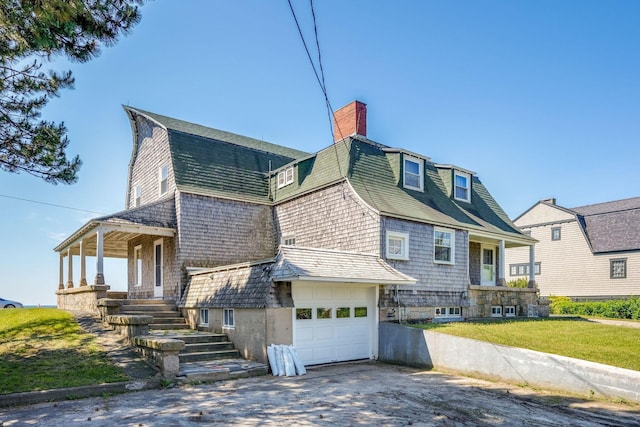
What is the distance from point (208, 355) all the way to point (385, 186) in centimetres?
858

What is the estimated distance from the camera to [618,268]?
27.6 meters

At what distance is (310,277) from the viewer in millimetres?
10977

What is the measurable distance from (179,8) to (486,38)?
8018 millimetres

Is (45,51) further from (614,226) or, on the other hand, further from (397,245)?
(614,226)

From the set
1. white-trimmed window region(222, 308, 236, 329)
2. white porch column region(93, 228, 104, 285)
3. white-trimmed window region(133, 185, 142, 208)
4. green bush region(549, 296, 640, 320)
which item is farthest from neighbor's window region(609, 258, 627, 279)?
white porch column region(93, 228, 104, 285)

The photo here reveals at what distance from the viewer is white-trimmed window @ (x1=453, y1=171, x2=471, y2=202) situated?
63.1 feet

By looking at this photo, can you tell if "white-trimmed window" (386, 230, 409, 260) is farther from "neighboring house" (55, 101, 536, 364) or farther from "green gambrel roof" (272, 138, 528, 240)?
"green gambrel roof" (272, 138, 528, 240)

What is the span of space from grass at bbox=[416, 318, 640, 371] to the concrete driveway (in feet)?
4.32

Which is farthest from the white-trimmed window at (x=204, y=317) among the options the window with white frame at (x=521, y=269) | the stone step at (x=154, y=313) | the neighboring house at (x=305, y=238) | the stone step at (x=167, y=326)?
the window with white frame at (x=521, y=269)

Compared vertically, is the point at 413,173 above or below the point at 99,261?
above

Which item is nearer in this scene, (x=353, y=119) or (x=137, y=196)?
(x=353, y=119)

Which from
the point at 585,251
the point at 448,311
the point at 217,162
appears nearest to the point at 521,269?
the point at 585,251

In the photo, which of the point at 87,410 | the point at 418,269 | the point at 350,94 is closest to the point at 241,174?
the point at 350,94

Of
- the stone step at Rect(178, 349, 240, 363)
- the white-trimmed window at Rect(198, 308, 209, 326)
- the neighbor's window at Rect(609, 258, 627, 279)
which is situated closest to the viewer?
the stone step at Rect(178, 349, 240, 363)
